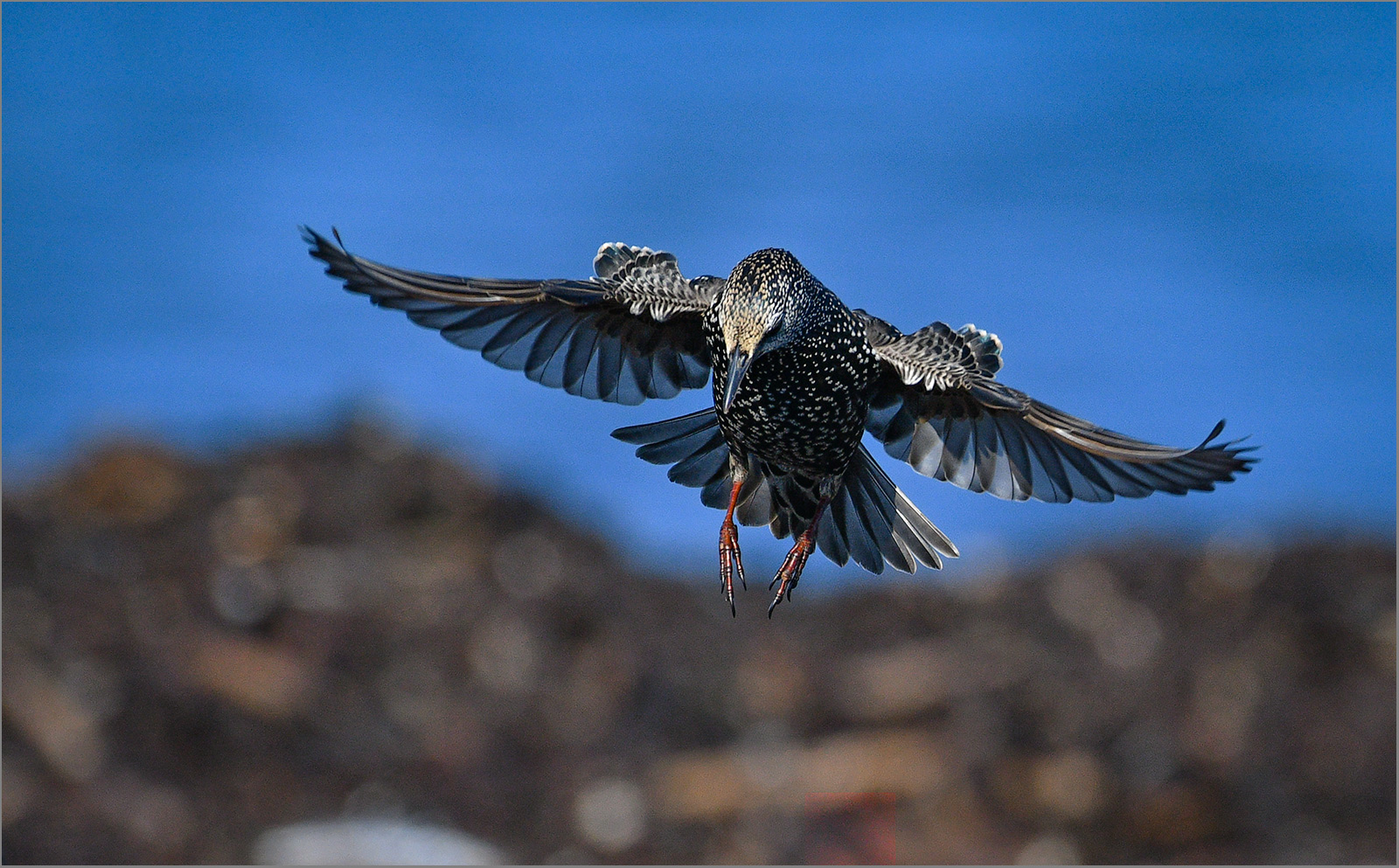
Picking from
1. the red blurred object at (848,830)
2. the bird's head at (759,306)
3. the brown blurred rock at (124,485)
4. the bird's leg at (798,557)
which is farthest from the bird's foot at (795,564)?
the brown blurred rock at (124,485)

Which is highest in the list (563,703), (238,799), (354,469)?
(354,469)

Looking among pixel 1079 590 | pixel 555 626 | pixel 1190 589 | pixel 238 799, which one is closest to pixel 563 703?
pixel 555 626

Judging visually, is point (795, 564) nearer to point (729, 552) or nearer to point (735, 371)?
point (729, 552)

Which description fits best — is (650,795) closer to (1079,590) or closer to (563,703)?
(563,703)

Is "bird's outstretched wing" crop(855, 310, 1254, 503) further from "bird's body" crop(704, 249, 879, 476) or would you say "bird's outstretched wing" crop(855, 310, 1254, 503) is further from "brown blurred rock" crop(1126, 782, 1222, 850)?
"brown blurred rock" crop(1126, 782, 1222, 850)

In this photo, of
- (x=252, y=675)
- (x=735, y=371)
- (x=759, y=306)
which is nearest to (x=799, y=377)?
(x=759, y=306)

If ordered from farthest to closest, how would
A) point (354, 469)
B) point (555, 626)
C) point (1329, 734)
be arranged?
point (354, 469), point (555, 626), point (1329, 734)

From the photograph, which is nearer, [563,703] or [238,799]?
[238,799]

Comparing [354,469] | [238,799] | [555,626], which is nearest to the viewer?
[238,799]
